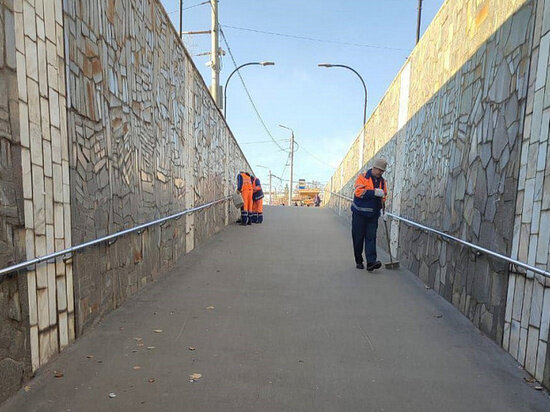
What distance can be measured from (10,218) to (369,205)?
4.72 metres

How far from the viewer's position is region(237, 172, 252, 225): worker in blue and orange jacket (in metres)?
10.7

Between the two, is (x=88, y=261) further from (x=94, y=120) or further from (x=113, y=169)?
(x=94, y=120)

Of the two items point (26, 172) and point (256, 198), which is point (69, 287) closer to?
point (26, 172)

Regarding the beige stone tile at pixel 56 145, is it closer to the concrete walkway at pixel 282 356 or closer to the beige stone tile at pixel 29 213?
the beige stone tile at pixel 29 213

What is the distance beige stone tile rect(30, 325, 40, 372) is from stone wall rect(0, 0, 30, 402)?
4.5 inches

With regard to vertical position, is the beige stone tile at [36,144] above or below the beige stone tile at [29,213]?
above

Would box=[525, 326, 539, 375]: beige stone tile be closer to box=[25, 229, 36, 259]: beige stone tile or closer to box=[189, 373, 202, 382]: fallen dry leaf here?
box=[189, 373, 202, 382]: fallen dry leaf

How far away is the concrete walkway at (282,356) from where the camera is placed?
245 centimetres

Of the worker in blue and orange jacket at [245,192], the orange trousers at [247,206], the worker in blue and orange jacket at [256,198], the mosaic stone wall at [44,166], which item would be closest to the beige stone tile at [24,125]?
the mosaic stone wall at [44,166]

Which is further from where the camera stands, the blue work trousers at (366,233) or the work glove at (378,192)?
the blue work trousers at (366,233)

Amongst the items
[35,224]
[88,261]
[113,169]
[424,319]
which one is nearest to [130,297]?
[88,261]

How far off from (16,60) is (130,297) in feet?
8.87

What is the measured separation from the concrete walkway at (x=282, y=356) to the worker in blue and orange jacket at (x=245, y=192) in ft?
19.0

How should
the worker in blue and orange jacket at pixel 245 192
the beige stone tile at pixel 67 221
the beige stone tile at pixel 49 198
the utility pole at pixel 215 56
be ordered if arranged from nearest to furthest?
1. the beige stone tile at pixel 49 198
2. the beige stone tile at pixel 67 221
3. the worker in blue and orange jacket at pixel 245 192
4. the utility pole at pixel 215 56
